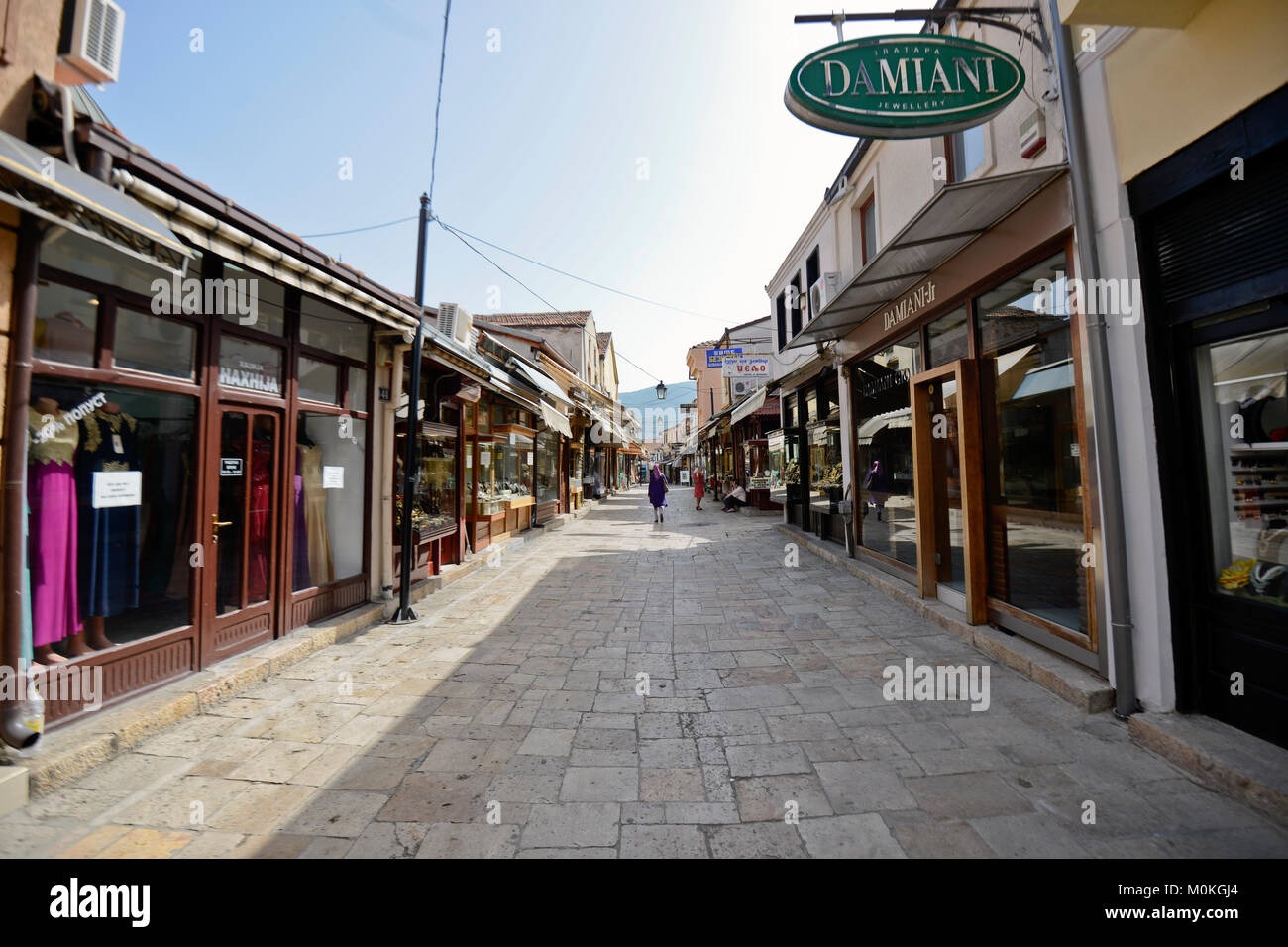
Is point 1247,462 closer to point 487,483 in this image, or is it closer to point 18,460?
point 18,460

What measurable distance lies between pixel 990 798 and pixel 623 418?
3518 cm

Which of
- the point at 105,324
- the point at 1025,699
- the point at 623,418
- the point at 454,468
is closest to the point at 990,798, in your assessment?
the point at 1025,699

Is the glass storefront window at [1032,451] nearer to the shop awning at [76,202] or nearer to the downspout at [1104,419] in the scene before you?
the downspout at [1104,419]

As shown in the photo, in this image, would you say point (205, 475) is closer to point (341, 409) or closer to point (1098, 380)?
point (341, 409)

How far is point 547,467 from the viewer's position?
15.3m

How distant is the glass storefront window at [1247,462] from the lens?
275cm

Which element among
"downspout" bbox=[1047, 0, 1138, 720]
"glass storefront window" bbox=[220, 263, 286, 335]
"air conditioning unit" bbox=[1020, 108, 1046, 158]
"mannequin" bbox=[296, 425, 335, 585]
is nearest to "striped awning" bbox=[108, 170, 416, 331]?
"glass storefront window" bbox=[220, 263, 286, 335]

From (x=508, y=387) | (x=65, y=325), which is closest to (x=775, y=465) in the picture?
(x=508, y=387)

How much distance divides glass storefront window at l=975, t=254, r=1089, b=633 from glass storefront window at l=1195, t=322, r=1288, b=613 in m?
0.77

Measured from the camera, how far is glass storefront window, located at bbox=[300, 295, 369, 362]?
16.9 ft

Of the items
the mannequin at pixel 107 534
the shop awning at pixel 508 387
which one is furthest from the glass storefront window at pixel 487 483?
the mannequin at pixel 107 534

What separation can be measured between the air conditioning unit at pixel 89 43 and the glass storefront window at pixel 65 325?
1.19 meters

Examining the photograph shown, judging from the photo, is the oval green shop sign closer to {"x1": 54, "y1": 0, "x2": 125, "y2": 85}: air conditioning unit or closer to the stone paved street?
the stone paved street
